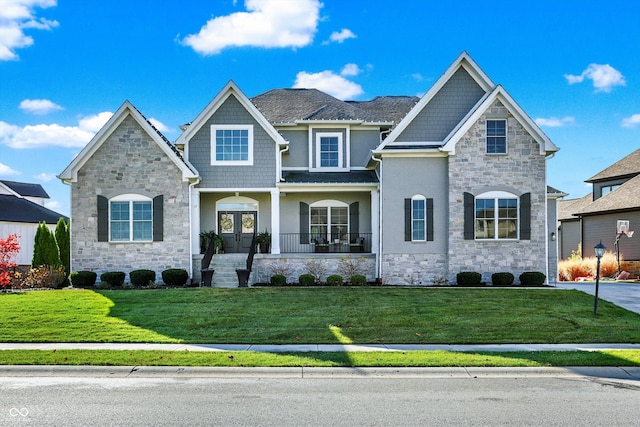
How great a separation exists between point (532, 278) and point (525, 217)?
2447mm

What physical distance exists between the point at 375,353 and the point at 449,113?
550 inches

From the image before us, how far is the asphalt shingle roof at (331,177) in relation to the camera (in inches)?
909

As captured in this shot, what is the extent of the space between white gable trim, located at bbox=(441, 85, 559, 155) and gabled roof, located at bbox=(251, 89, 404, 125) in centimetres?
547

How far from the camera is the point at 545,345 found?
37.8 feet

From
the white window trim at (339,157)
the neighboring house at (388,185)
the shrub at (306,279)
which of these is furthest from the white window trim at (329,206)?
the shrub at (306,279)

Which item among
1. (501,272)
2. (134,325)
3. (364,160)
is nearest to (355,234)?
(364,160)

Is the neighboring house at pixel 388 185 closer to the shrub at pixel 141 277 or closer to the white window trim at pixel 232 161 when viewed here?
the white window trim at pixel 232 161

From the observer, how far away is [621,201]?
A: 3300 cm

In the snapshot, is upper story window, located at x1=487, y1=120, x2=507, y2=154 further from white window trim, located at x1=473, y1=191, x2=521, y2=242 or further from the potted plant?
the potted plant

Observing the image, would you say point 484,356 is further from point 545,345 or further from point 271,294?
point 271,294

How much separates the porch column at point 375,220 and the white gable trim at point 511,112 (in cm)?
380

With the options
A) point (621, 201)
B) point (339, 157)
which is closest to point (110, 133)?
point (339, 157)

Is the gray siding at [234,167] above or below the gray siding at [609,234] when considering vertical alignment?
above

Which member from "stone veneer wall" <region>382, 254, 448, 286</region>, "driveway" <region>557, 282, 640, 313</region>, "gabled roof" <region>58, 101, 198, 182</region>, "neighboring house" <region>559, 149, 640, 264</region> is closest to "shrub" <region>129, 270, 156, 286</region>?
"gabled roof" <region>58, 101, 198, 182</region>
